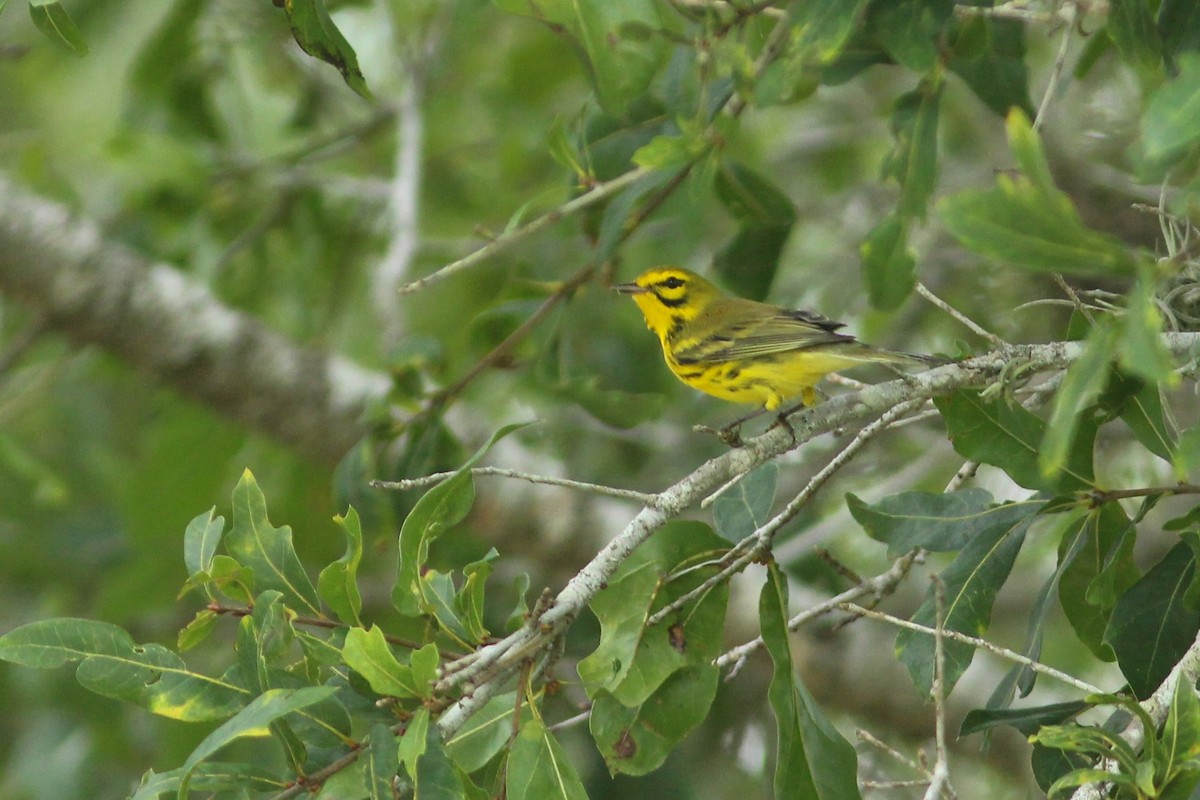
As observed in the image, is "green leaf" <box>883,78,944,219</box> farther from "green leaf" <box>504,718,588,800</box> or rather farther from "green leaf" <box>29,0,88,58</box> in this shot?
"green leaf" <box>29,0,88,58</box>

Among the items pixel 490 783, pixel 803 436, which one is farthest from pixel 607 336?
pixel 490 783

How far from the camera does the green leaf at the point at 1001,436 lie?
6.94ft

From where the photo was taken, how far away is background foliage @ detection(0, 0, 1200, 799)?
1.89 metres

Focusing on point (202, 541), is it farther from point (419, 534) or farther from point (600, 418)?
point (600, 418)

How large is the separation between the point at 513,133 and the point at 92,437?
2.42m

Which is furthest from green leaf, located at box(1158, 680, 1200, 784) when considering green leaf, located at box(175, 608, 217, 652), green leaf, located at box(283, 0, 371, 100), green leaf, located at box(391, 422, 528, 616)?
green leaf, located at box(283, 0, 371, 100)

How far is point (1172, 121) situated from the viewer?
4.68 ft

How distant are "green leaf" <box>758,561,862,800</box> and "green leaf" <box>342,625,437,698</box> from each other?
0.58 m

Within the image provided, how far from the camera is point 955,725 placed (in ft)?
13.1

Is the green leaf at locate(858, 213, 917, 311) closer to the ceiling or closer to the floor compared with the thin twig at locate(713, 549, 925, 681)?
closer to the ceiling

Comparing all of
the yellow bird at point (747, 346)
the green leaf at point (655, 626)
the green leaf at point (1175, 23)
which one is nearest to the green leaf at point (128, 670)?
the green leaf at point (655, 626)

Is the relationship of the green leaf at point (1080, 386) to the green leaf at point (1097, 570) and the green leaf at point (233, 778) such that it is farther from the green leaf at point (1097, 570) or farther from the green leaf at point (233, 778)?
→ the green leaf at point (233, 778)

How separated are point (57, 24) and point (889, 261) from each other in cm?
171

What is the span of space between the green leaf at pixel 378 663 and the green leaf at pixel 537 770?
0.58ft
